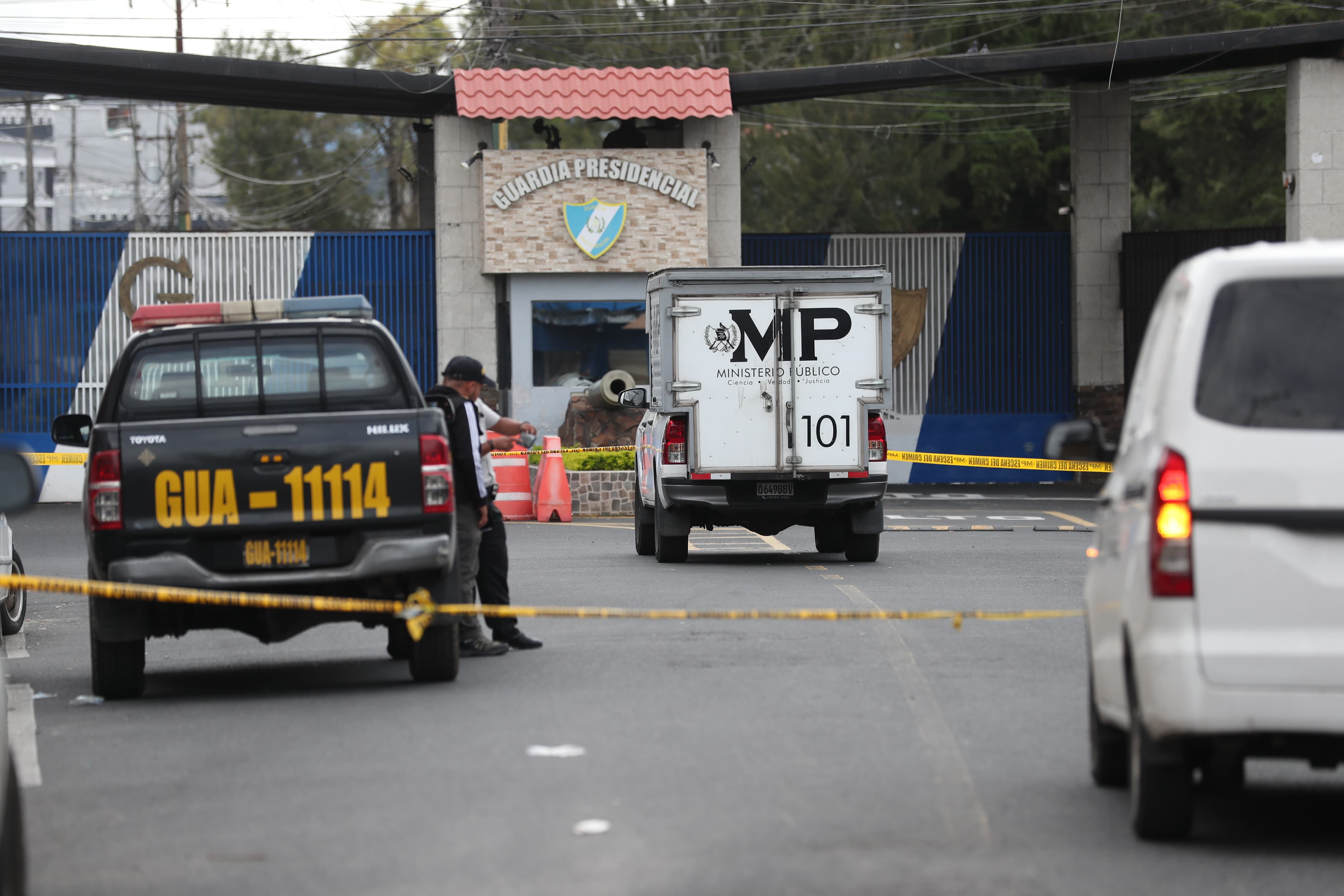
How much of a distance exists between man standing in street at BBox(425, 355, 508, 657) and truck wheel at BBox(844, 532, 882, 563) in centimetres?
657

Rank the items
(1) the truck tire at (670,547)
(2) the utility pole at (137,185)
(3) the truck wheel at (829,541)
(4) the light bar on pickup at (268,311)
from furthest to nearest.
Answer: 1. (2) the utility pole at (137,185)
2. (3) the truck wheel at (829,541)
3. (1) the truck tire at (670,547)
4. (4) the light bar on pickup at (268,311)

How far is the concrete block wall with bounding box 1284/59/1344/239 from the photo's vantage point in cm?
2820

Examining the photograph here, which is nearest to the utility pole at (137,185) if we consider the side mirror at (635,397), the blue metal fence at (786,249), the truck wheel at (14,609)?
the blue metal fence at (786,249)

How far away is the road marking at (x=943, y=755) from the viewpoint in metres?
6.47

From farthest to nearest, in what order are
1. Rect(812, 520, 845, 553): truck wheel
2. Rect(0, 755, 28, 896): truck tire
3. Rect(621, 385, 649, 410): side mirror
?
Rect(812, 520, 845, 553): truck wheel
Rect(621, 385, 649, 410): side mirror
Rect(0, 755, 28, 896): truck tire

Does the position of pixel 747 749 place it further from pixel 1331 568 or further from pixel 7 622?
pixel 7 622

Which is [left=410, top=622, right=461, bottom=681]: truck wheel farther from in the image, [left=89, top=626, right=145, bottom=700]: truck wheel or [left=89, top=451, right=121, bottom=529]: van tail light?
[left=89, top=451, right=121, bottom=529]: van tail light

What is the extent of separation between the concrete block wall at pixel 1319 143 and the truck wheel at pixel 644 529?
1393cm

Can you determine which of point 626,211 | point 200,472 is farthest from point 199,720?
point 626,211

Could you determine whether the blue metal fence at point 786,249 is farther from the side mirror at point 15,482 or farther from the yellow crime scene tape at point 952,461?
the side mirror at point 15,482

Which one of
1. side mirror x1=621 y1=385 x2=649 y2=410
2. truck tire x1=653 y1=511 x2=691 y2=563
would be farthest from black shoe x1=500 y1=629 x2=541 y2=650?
side mirror x1=621 y1=385 x2=649 y2=410

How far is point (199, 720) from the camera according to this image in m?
9.21

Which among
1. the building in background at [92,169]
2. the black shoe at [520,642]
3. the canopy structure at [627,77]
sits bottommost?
the black shoe at [520,642]

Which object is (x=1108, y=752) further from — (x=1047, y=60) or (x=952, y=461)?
(x=1047, y=60)
